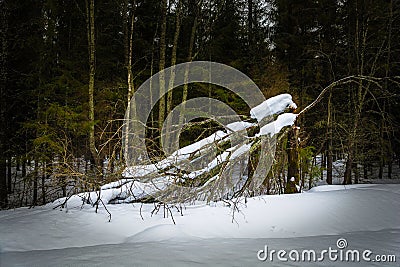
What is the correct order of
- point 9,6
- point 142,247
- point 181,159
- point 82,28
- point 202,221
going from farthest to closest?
point 82,28 < point 9,6 < point 181,159 < point 202,221 < point 142,247

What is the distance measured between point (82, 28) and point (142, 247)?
37.4 feet

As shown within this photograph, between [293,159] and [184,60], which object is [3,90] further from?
[293,159]

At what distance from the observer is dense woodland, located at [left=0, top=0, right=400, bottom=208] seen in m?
9.63

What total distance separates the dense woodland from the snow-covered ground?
3.97 metres

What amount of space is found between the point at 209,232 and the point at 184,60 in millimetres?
9283

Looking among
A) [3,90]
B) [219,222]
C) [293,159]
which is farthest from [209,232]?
[3,90]

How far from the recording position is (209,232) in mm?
4125

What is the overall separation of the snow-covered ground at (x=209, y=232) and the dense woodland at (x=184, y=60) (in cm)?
397

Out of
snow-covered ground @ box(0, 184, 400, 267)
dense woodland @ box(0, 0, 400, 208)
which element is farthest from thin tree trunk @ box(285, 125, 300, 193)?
dense woodland @ box(0, 0, 400, 208)

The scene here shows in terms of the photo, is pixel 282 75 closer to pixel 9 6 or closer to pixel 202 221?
pixel 202 221

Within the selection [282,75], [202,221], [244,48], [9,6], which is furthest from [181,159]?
[244,48]

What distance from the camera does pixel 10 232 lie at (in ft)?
13.0

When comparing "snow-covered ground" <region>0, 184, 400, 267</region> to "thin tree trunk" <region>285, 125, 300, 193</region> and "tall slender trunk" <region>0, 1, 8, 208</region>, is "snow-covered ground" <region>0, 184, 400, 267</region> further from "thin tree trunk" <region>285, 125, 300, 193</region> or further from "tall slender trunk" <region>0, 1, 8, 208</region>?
"tall slender trunk" <region>0, 1, 8, 208</region>

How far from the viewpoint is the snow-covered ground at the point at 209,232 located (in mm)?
3182
